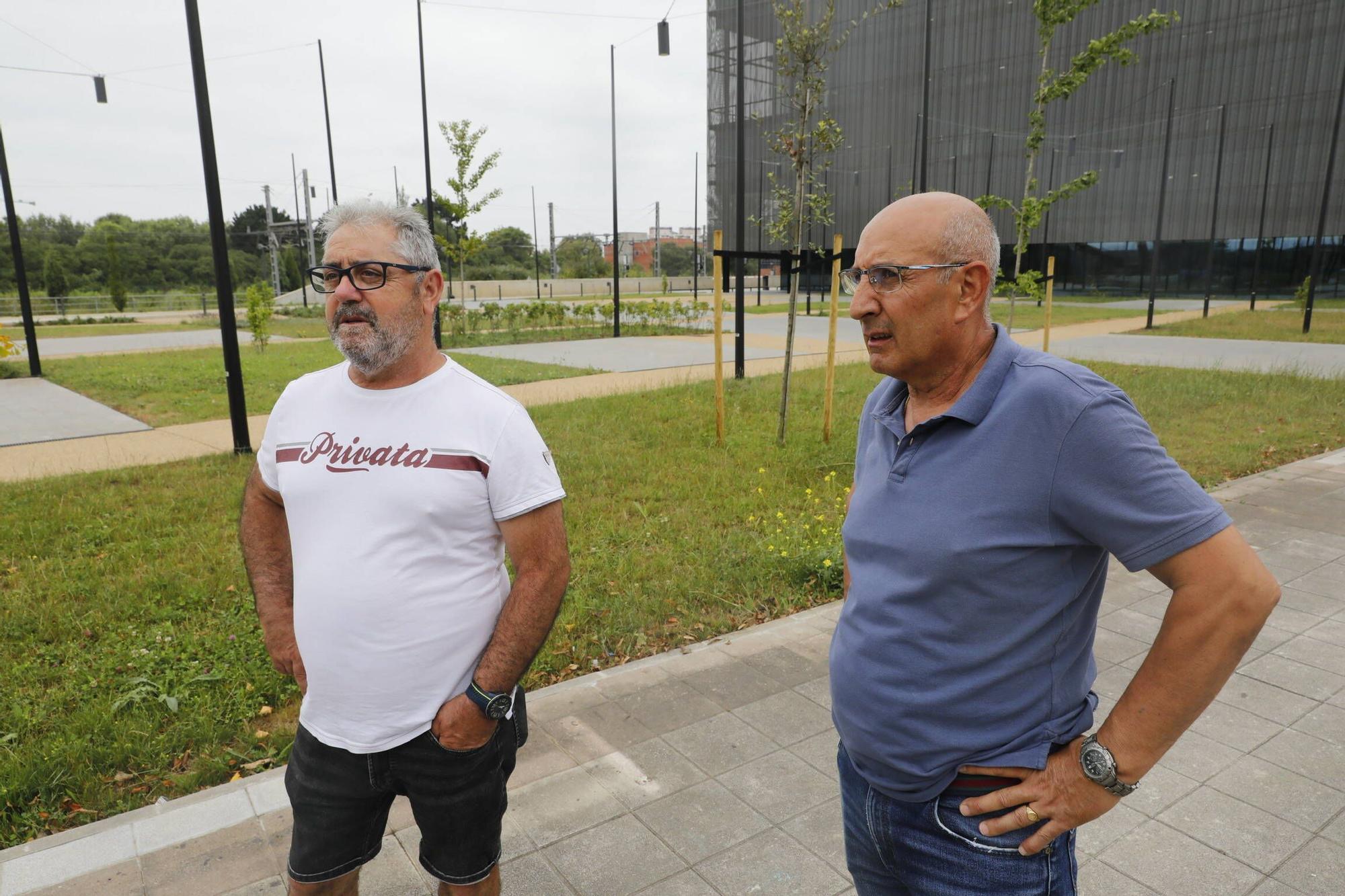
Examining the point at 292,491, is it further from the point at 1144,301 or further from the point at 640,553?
the point at 1144,301

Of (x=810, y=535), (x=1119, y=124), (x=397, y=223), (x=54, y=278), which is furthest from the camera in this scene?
(x=54, y=278)

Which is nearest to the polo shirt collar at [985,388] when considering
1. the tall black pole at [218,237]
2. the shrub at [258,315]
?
the tall black pole at [218,237]

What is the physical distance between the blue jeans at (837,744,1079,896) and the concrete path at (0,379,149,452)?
Result: 34.5 feet

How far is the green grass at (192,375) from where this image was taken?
40.1ft

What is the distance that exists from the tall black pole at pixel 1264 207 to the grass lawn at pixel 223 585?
29891 mm

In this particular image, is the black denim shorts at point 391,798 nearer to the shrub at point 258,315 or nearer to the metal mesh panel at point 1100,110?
the shrub at point 258,315

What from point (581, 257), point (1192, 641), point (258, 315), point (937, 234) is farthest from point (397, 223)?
point (581, 257)

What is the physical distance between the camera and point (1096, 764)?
1458 mm

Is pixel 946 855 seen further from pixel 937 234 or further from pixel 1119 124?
pixel 1119 124

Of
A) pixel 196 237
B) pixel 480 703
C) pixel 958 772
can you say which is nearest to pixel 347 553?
pixel 480 703

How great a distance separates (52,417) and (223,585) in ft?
27.4

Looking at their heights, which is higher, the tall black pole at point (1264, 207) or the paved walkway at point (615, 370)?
the tall black pole at point (1264, 207)

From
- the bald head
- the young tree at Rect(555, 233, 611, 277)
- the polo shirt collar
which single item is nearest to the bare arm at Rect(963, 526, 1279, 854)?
the polo shirt collar

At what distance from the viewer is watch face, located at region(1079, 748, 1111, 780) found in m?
1.44
